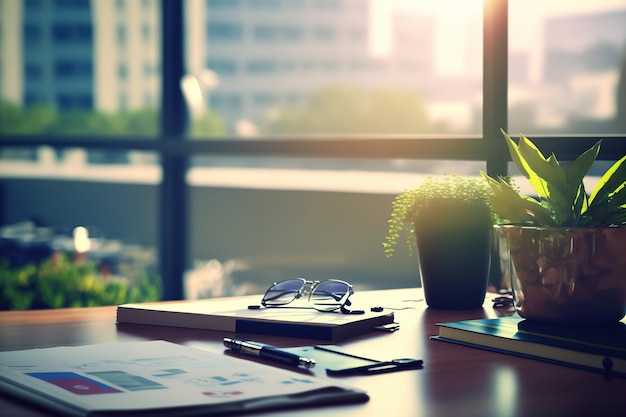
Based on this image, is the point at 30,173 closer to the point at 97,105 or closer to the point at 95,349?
the point at 97,105

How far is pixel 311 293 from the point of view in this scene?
148 cm

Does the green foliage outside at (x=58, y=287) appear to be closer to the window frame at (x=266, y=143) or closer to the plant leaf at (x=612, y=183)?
the window frame at (x=266, y=143)

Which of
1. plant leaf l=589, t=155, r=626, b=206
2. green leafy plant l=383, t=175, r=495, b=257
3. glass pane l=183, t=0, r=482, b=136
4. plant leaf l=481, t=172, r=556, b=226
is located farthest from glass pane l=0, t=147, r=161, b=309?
plant leaf l=589, t=155, r=626, b=206

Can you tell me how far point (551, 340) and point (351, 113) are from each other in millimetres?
2169

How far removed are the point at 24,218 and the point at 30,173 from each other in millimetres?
223

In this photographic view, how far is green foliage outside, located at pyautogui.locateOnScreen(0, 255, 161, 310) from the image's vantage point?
134 inches

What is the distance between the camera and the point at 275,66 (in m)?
3.43

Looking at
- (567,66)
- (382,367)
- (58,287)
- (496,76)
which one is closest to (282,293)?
(382,367)

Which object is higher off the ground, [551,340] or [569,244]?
[569,244]

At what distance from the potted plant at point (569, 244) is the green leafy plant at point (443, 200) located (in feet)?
0.86

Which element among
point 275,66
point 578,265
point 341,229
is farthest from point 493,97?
point 275,66

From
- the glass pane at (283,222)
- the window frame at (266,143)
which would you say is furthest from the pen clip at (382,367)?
the glass pane at (283,222)

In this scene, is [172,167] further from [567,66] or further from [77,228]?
[567,66]

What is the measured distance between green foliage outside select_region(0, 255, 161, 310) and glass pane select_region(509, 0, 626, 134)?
165 cm
